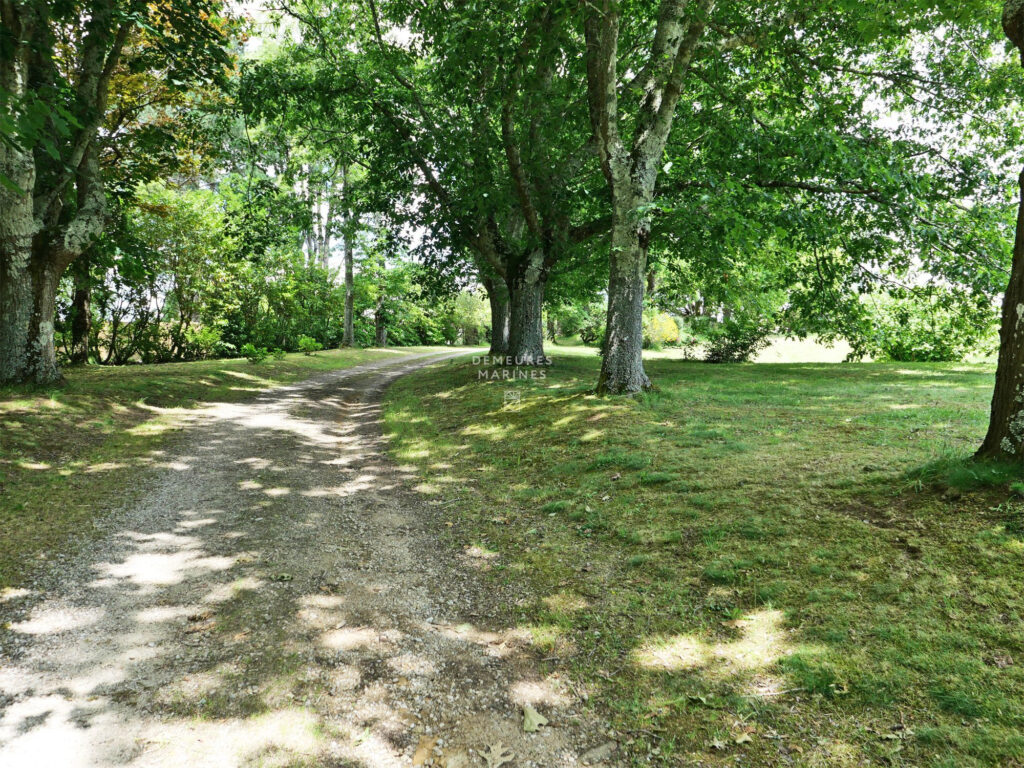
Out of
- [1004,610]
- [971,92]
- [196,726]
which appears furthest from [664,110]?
[196,726]

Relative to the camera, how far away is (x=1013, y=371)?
163 inches

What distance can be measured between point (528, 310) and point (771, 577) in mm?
11891

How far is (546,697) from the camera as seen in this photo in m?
3.12

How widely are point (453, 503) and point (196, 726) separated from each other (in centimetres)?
373

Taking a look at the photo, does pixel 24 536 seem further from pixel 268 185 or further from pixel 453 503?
pixel 268 185

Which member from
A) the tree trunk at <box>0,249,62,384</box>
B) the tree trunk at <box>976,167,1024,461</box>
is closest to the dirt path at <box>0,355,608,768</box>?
the tree trunk at <box>976,167,1024,461</box>

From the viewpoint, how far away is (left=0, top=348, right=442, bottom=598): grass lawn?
16.5 ft

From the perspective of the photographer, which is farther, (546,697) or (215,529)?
(215,529)

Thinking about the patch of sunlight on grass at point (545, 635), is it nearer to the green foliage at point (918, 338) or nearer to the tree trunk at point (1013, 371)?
the tree trunk at point (1013, 371)

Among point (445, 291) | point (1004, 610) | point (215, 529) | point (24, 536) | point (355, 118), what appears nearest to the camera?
point (1004, 610)

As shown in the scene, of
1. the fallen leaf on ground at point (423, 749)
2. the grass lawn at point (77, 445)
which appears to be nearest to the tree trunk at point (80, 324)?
the grass lawn at point (77, 445)

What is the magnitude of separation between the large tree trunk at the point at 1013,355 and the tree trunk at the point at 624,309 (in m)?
5.50

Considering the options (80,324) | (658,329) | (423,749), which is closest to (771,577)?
(423,749)

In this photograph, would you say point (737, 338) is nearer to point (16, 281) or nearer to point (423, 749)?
point (423, 749)
